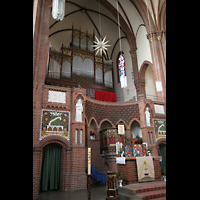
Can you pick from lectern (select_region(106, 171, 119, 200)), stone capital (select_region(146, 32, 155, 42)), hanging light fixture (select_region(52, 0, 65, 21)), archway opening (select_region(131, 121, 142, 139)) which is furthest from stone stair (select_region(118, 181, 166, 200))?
stone capital (select_region(146, 32, 155, 42))

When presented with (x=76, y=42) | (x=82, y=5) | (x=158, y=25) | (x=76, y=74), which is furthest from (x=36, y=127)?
(x=82, y=5)

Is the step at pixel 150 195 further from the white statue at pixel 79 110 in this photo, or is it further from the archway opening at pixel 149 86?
the archway opening at pixel 149 86

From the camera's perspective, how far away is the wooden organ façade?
16359 mm

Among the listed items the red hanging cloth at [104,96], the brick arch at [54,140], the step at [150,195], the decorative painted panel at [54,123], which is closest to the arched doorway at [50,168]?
the brick arch at [54,140]

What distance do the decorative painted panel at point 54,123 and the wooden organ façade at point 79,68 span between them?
5832 mm

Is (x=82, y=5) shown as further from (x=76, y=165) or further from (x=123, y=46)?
(x=76, y=165)

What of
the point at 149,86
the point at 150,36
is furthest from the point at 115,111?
the point at 150,36

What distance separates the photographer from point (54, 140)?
9922 millimetres

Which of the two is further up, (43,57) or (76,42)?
(76,42)

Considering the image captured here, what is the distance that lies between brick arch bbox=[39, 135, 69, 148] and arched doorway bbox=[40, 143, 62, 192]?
615mm

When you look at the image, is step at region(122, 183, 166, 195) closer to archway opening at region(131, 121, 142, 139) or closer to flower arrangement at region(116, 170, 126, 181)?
flower arrangement at region(116, 170, 126, 181)

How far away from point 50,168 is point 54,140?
165 centimetres
